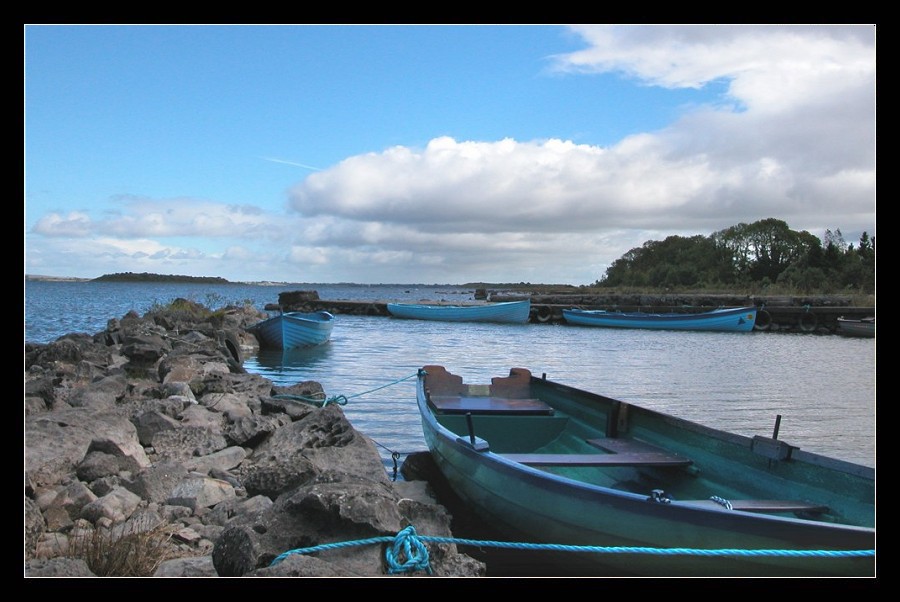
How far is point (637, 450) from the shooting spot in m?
8.23

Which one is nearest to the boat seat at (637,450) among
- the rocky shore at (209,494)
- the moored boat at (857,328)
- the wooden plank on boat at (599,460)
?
the wooden plank on boat at (599,460)

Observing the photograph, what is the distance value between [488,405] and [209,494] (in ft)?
16.6

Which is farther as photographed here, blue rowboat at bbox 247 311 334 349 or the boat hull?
the boat hull

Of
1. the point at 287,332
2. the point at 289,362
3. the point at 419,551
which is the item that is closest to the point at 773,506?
the point at 419,551

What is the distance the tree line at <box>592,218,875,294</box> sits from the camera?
60.3m

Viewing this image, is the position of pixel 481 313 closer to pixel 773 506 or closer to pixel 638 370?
pixel 638 370

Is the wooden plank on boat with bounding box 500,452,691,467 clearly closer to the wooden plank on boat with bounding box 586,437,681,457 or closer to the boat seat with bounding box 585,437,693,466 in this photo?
the boat seat with bounding box 585,437,693,466

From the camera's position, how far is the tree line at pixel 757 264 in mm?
60281

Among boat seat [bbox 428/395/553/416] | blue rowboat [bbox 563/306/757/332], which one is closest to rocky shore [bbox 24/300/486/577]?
boat seat [bbox 428/395/553/416]

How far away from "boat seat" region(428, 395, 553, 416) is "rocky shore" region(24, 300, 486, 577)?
154cm

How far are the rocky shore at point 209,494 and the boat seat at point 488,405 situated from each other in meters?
1.54

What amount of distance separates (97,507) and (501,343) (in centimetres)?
3083

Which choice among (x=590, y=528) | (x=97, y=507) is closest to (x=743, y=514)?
(x=590, y=528)

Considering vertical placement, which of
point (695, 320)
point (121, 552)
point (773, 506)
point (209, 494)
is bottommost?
point (209, 494)
